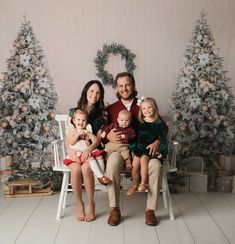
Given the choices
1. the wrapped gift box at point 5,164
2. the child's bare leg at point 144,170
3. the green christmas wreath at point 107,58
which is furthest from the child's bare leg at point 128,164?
the wrapped gift box at point 5,164

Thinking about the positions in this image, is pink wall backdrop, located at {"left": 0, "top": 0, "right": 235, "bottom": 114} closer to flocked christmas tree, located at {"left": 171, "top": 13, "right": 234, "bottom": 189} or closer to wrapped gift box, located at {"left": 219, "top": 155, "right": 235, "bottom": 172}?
flocked christmas tree, located at {"left": 171, "top": 13, "right": 234, "bottom": 189}

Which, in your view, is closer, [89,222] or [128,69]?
[89,222]

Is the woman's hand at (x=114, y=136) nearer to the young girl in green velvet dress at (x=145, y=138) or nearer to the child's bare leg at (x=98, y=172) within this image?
the young girl in green velvet dress at (x=145, y=138)

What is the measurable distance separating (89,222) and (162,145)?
0.87 meters

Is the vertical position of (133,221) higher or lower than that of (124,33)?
lower

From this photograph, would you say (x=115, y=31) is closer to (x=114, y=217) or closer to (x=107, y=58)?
(x=107, y=58)

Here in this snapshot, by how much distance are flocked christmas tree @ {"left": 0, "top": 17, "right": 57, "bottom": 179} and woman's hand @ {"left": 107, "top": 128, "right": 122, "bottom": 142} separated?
1083 mm

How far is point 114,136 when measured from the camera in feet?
10.8

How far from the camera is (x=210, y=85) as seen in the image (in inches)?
161

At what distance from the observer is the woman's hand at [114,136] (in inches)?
129

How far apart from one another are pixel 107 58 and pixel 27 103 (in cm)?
98

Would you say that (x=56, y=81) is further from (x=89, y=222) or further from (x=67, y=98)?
(x=89, y=222)

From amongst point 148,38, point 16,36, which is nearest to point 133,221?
point 148,38

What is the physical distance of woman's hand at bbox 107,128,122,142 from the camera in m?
3.28
